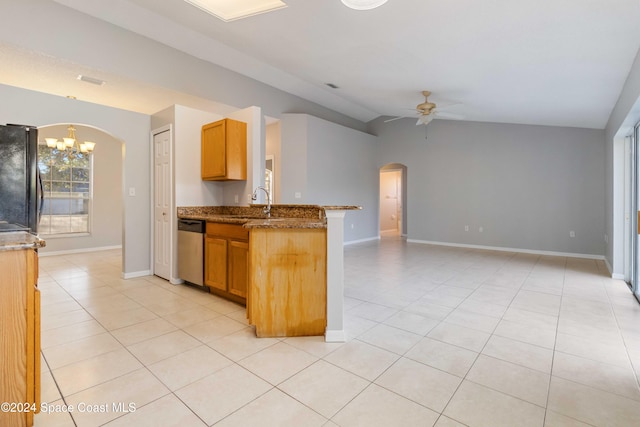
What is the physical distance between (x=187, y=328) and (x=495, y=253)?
620 centimetres

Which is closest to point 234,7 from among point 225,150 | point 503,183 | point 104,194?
point 225,150

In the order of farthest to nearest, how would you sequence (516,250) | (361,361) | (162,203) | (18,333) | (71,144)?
(516,250) < (71,144) < (162,203) < (361,361) < (18,333)

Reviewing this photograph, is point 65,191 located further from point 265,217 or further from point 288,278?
Answer: point 288,278

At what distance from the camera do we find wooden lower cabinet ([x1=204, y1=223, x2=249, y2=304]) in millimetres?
3094

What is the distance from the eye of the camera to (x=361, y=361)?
2.05 metres

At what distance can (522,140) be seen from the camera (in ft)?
21.3

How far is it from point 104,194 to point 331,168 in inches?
206

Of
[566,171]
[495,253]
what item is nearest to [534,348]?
[495,253]

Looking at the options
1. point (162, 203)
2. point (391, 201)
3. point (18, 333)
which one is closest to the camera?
point (18, 333)

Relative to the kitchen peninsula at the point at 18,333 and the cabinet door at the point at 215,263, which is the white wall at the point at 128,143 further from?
the kitchen peninsula at the point at 18,333

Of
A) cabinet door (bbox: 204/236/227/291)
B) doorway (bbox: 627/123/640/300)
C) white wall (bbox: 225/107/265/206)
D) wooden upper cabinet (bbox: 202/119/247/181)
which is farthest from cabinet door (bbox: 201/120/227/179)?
doorway (bbox: 627/123/640/300)

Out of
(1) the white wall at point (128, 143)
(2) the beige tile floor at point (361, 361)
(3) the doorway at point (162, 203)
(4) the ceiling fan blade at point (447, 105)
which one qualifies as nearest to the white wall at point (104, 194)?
(1) the white wall at point (128, 143)

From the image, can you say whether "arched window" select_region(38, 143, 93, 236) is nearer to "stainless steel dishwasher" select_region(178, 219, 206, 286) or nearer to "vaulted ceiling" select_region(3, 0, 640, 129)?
"vaulted ceiling" select_region(3, 0, 640, 129)

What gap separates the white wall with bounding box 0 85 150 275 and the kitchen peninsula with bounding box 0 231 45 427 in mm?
3054
